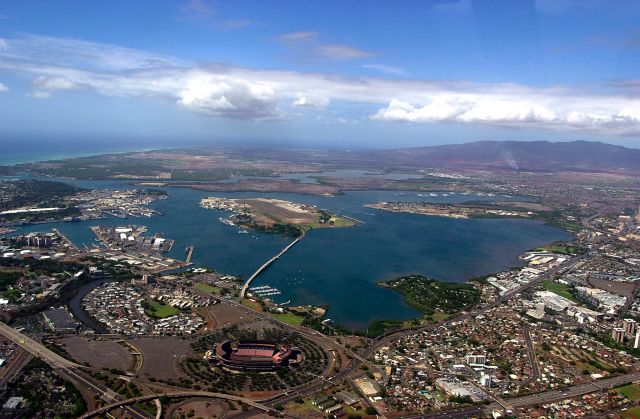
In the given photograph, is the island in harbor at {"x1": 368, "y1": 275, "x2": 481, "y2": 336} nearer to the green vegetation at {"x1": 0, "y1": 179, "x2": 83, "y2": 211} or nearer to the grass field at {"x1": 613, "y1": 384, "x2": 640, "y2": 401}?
the grass field at {"x1": 613, "y1": 384, "x2": 640, "y2": 401}

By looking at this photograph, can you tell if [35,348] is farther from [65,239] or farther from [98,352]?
[65,239]

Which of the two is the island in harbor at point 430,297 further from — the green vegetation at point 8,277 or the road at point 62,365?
the green vegetation at point 8,277

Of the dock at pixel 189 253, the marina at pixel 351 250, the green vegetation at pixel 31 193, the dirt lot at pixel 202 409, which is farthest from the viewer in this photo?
the green vegetation at pixel 31 193

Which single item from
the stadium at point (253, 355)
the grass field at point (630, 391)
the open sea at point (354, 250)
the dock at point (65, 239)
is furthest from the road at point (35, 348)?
the grass field at point (630, 391)

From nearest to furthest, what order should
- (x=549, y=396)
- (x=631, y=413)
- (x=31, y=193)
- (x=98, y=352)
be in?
1. (x=631, y=413)
2. (x=549, y=396)
3. (x=98, y=352)
4. (x=31, y=193)

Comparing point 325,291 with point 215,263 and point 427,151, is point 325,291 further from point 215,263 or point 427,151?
point 427,151

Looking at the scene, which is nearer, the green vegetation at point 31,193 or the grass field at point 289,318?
the grass field at point 289,318

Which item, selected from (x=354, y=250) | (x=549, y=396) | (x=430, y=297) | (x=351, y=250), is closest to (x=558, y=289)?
(x=430, y=297)
